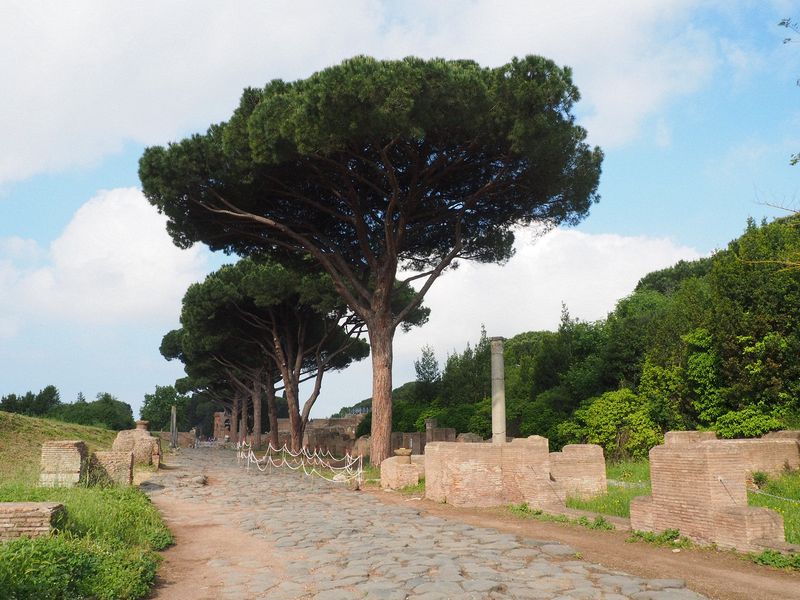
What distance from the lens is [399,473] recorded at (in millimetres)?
13961

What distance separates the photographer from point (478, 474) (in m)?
11.5

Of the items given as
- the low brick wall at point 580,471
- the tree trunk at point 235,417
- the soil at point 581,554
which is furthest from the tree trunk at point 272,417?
the low brick wall at point 580,471

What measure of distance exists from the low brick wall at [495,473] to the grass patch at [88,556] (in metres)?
5.04

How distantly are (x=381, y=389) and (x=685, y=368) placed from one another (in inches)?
291

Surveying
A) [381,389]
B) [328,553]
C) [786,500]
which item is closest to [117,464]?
[381,389]

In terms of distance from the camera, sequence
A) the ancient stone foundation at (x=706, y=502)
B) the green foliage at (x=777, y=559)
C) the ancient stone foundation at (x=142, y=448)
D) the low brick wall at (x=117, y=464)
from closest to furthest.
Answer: the green foliage at (x=777, y=559) → the ancient stone foundation at (x=706, y=502) → the low brick wall at (x=117, y=464) → the ancient stone foundation at (x=142, y=448)

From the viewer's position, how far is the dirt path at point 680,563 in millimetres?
5633

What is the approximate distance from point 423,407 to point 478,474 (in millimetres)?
13610

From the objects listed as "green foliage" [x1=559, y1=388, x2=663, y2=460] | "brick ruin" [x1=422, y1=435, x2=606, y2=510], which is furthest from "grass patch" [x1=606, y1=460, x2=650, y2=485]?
"brick ruin" [x1=422, y1=435, x2=606, y2=510]

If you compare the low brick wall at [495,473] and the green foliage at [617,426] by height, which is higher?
the green foliage at [617,426]

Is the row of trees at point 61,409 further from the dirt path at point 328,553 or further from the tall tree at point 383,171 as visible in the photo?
the dirt path at point 328,553

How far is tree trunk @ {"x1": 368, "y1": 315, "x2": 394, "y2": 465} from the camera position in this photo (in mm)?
16438

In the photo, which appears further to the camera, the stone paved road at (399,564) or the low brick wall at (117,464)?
the low brick wall at (117,464)

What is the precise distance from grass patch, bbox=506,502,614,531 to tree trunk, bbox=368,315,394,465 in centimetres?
595
